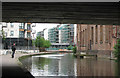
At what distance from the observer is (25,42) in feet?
292

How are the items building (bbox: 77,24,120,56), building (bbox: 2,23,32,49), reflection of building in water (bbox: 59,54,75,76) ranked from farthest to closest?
building (bbox: 2,23,32,49) < building (bbox: 77,24,120,56) < reflection of building in water (bbox: 59,54,75,76)

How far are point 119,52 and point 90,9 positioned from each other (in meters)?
16.1

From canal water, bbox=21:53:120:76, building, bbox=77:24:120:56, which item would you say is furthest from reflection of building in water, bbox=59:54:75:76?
building, bbox=77:24:120:56

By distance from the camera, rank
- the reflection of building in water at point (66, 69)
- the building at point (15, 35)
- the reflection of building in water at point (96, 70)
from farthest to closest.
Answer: the building at point (15, 35) → the reflection of building in water at point (66, 69) → the reflection of building in water at point (96, 70)

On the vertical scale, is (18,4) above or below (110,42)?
above

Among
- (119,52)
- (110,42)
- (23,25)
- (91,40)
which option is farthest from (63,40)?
(119,52)

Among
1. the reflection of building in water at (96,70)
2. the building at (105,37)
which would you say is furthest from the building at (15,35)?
the reflection of building in water at (96,70)

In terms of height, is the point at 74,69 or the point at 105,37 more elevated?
the point at 105,37

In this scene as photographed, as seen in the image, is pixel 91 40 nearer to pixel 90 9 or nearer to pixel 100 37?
pixel 100 37

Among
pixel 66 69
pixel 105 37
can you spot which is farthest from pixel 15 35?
pixel 66 69

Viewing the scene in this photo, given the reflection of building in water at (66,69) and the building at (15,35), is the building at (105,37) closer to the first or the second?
the reflection of building in water at (66,69)

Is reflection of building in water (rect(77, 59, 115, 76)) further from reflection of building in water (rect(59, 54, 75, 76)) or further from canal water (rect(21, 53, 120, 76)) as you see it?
reflection of building in water (rect(59, 54, 75, 76))

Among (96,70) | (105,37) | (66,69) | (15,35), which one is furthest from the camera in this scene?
(15,35)

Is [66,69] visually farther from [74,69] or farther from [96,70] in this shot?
[96,70]
